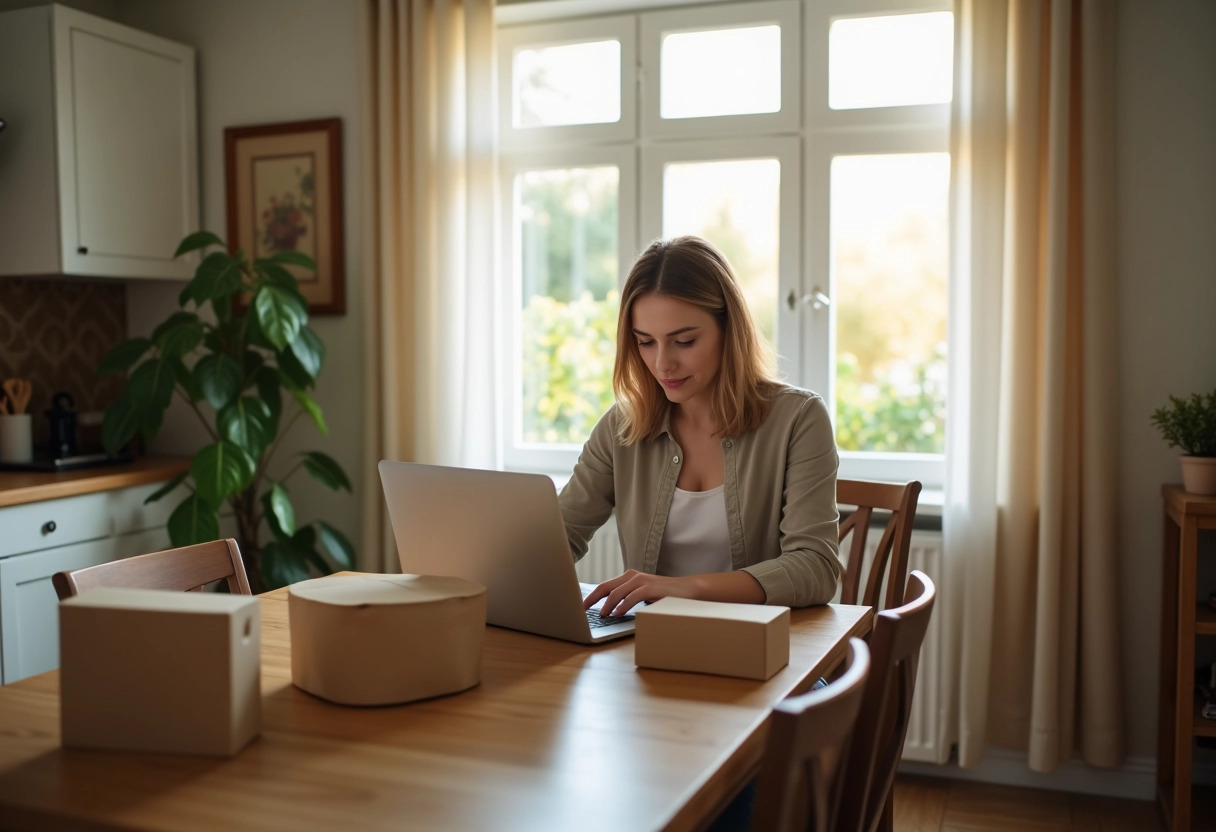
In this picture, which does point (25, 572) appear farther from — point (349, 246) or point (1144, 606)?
point (1144, 606)

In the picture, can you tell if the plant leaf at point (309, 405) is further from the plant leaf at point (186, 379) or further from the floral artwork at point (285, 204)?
the floral artwork at point (285, 204)

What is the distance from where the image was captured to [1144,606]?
2.82 meters

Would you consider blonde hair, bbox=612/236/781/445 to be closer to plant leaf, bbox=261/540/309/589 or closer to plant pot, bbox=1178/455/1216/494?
plant pot, bbox=1178/455/1216/494

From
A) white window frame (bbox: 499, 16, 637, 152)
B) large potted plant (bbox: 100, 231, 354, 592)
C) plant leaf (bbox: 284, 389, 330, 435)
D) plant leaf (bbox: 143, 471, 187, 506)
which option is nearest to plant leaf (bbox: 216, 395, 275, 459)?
large potted plant (bbox: 100, 231, 354, 592)

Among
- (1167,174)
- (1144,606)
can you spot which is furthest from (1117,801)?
(1167,174)

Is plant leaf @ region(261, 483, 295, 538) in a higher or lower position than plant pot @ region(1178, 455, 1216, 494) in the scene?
lower

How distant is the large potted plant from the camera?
3.07 metres

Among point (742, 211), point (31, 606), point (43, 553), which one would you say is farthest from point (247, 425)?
point (742, 211)

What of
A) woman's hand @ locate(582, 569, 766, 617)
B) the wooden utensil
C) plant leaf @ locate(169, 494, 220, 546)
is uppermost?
the wooden utensil

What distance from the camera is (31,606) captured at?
291cm

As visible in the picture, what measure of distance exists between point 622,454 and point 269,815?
4.02ft

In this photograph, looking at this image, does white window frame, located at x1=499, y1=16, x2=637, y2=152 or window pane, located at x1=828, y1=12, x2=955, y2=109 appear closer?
window pane, located at x1=828, y1=12, x2=955, y2=109

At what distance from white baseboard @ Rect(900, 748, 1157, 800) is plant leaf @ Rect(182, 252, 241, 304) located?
92.0 inches

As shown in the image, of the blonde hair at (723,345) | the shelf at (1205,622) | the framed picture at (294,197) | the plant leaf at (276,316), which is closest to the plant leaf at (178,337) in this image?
the plant leaf at (276,316)
